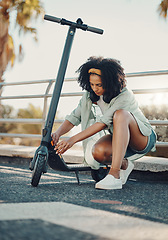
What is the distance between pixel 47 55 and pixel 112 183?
2293 centimetres

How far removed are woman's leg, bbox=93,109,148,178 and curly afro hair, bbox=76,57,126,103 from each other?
17 centimetres

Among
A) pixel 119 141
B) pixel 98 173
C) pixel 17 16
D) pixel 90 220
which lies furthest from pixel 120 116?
pixel 17 16

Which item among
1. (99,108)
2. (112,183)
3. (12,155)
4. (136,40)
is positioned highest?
(136,40)

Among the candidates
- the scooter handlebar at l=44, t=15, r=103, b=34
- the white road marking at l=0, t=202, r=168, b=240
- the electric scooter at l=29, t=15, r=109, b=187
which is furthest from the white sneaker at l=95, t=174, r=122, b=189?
the scooter handlebar at l=44, t=15, r=103, b=34

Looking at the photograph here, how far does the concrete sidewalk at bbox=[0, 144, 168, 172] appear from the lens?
3.86m

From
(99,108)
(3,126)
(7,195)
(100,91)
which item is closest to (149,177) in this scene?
(99,108)

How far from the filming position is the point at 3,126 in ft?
59.1

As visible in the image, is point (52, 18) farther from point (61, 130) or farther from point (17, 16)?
point (17, 16)

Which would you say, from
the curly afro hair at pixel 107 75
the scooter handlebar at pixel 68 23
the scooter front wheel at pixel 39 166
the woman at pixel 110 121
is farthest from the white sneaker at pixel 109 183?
the scooter handlebar at pixel 68 23

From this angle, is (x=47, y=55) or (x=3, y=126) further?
(x=47, y=55)

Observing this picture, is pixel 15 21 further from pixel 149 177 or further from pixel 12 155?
pixel 149 177

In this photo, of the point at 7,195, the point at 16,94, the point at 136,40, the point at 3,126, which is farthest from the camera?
the point at 136,40

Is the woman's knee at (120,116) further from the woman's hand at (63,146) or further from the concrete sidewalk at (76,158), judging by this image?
the concrete sidewalk at (76,158)

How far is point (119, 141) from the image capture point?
9.72ft
